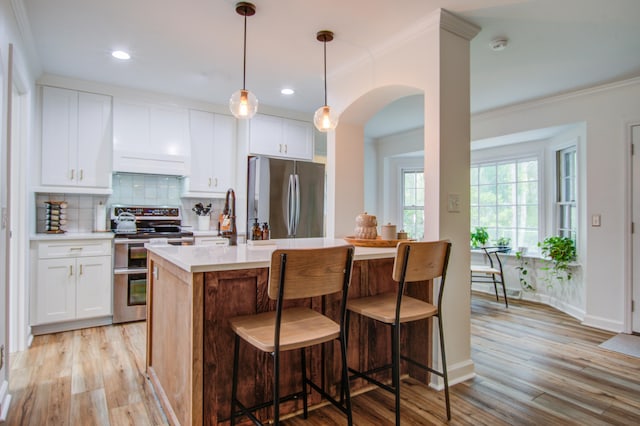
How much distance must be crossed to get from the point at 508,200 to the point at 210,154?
415 centimetres

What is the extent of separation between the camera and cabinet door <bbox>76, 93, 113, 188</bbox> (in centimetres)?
372

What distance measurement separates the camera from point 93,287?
3.54 metres

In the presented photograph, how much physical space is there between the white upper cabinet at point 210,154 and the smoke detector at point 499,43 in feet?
9.97

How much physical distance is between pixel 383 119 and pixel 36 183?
4113mm

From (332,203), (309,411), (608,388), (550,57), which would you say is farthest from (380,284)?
(550,57)

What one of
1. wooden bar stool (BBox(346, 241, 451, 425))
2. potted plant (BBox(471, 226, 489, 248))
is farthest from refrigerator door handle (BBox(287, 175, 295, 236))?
potted plant (BBox(471, 226, 489, 248))

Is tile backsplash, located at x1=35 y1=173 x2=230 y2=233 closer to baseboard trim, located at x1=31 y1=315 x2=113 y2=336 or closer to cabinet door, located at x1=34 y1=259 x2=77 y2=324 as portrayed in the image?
cabinet door, located at x1=34 y1=259 x2=77 y2=324

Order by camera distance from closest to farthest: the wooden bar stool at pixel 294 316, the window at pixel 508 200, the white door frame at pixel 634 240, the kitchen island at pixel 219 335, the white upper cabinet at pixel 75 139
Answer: the wooden bar stool at pixel 294 316 < the kitchen island at pixel 219 335 < the white door frame at pixel 634 240 < the white upper cabinet at pixel 75 139 < the window at pixel 508 200

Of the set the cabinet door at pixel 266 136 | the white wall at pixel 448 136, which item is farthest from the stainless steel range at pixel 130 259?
the white wall at pixel 448 136

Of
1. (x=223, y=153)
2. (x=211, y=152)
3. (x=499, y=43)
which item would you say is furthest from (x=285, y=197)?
→ (x=499, y=43)

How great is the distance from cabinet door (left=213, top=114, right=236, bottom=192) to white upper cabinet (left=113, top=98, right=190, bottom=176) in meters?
0.36

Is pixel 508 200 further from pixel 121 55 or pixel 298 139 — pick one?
pixel 121 55

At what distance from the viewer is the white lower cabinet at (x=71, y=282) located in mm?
3303

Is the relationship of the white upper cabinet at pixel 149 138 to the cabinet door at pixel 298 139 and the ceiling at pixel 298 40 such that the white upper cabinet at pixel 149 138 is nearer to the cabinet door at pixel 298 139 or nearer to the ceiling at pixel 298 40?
the ceiling at pixel 298 40
